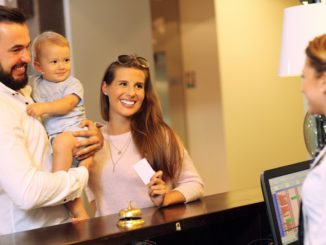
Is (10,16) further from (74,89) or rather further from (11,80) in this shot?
(74,89)

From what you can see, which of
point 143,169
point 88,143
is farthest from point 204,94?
point 143,169

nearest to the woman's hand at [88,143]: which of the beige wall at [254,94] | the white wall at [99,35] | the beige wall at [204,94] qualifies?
the white wall at [99,35]

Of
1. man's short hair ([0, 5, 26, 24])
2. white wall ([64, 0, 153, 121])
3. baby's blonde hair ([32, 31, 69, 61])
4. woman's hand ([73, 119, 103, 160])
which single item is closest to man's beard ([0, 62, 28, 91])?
man's short hair ([0, 5, 26, 24])

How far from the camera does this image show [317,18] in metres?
2.23

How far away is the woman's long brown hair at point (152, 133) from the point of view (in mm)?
2242

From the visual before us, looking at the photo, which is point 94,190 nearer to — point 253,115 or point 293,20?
point 293,20

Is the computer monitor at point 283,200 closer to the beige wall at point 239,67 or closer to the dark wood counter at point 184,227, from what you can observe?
the dark wood counter at point 184,227

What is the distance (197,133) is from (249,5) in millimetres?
1612

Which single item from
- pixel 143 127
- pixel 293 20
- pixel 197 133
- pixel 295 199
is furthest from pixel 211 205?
pixel 197 133

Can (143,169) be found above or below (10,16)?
below

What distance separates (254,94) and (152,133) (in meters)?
2.24

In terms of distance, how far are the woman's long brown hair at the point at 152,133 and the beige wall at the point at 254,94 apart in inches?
75.3

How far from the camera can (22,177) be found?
5.47 feet

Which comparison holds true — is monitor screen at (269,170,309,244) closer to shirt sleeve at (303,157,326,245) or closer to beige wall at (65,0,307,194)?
shirt sleeve at (303,157,326,245)
